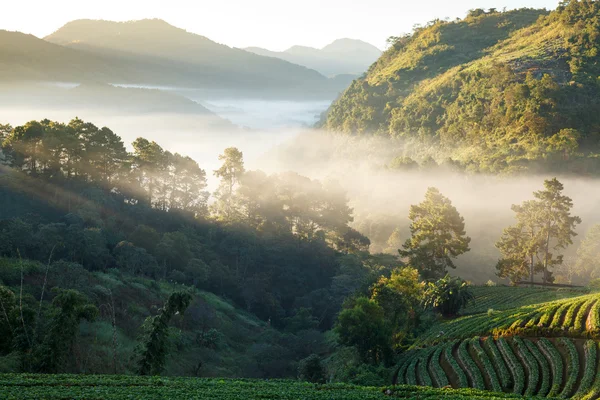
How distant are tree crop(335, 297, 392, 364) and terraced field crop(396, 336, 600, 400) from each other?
410cm

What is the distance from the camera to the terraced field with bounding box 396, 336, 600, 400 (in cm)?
2761

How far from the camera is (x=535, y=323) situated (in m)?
34.9

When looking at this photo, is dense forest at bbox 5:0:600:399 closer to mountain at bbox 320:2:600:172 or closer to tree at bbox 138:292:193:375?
tree at bbox 138:292:193:375

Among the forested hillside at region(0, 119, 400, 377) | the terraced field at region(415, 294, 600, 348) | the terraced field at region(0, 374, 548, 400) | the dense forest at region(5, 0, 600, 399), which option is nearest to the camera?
the terraced field at region(0, 374, 548, 400)

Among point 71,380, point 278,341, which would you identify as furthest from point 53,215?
point 71,380

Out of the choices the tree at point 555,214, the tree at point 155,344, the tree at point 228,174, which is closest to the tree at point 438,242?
the tree at point 555,214

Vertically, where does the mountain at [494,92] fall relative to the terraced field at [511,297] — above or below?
above

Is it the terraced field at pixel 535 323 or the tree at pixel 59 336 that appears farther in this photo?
the terraced field at pixel 535 323

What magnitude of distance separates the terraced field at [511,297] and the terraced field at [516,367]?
11077mm

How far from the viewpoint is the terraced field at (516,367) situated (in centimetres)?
2761

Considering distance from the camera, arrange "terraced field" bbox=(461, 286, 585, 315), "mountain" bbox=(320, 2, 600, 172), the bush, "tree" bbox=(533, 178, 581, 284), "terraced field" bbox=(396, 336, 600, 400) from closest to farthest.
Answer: "terraced field" bbox=(396, 336, 600, 400) < the bush < "terraced field" bbox=(461, 286, 585, 315) < "tree" bbox=(533, 178, 581, 284) < "mountain" bbox=(320, 2, 600, 172)

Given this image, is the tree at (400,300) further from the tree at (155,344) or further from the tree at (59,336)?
the tree at (59,336)

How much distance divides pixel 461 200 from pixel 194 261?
53.0 metres

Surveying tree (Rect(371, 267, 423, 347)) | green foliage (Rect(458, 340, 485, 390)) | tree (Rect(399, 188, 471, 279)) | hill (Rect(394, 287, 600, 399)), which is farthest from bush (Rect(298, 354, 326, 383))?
tree (Rect(399, 188, 471, 279))
